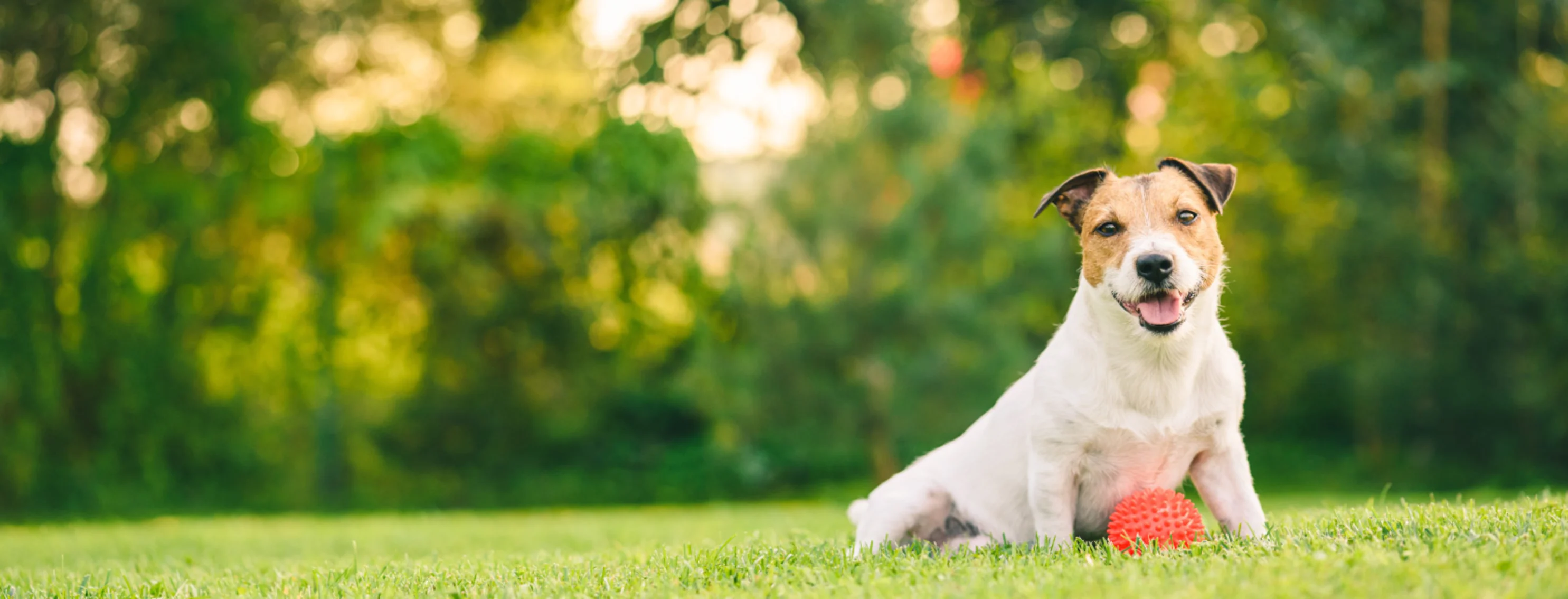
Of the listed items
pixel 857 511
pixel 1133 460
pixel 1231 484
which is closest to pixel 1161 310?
pixel 1133 460

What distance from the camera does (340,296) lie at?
1255 centimetres

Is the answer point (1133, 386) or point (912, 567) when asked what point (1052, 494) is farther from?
point (912, 567)

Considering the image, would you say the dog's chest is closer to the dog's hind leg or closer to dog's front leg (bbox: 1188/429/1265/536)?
dog's front leg (bbox: 1188/429/1265/536)

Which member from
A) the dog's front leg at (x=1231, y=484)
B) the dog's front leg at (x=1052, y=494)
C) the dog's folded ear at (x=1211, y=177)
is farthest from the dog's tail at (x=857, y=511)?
the dog's folded ear at (x=1211, y=177)

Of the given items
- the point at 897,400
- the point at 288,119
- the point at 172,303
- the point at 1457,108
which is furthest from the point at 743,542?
the point at 1457,108

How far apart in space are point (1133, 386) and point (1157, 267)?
0.42 m

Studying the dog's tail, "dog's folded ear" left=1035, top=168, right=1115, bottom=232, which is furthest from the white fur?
the dog's tail

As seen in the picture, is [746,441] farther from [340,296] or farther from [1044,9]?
[1044,9]

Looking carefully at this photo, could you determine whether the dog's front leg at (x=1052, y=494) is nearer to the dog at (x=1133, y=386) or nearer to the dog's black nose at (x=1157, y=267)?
the dog at (x=1133, y=386)

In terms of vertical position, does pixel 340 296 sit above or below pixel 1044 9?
below

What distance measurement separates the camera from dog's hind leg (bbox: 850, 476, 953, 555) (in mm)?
4129

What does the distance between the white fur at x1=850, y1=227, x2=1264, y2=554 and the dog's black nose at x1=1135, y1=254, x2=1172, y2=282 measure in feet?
0.10

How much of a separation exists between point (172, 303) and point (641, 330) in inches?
202

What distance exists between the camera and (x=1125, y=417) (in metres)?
3.67
